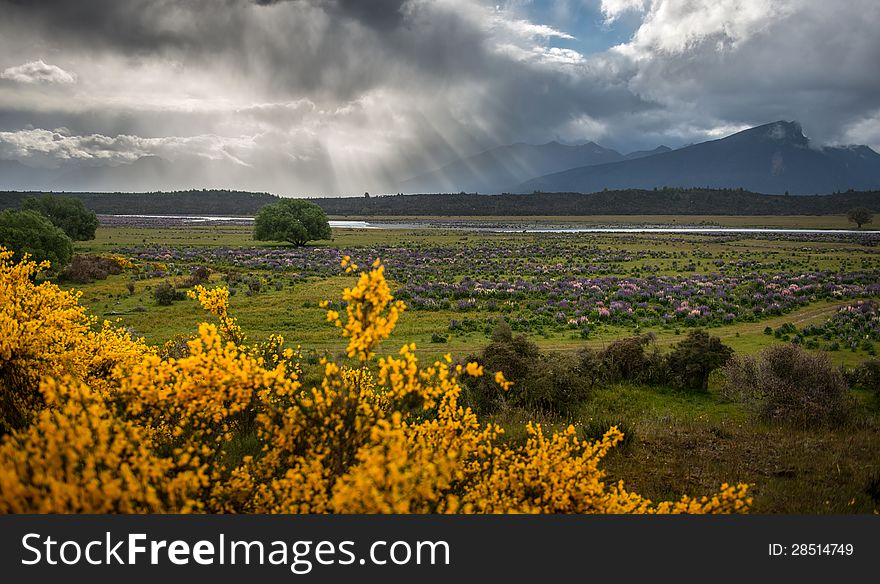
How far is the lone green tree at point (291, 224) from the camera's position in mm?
84125

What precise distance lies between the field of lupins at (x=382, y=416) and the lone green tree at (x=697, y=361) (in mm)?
608

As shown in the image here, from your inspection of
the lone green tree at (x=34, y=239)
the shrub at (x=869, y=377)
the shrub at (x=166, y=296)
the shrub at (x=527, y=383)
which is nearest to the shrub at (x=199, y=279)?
the shrub at (x=166, y=296)

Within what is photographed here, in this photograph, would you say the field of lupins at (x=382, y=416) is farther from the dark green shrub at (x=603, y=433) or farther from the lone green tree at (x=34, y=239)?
the lone green tree at (x=34, y=239)

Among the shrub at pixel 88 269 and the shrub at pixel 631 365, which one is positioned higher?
the shrub at pixel 88 269

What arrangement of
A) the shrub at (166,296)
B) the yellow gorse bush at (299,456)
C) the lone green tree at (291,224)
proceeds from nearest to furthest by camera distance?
1. the yellow gorse bush at (299,456)
2. the shrub at (166,296)
3. the lone green tree at (291,224)

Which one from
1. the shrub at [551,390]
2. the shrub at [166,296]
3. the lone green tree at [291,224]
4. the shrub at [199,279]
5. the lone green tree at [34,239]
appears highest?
the lone green tree at [291,224]

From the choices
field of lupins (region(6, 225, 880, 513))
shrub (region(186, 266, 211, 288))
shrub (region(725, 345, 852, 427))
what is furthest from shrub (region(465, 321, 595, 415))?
shrub (region(186, 266, 211, 288))

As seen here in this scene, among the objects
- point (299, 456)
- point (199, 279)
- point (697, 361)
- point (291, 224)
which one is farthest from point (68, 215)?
point (299, 456)

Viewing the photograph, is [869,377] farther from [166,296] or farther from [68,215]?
[68,215]

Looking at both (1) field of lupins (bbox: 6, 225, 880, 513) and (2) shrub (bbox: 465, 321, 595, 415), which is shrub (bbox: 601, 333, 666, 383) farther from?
(2) shrub (bbox: 465, 321, 595, 415)

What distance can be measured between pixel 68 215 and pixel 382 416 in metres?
96.6

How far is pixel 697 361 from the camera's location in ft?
55.4

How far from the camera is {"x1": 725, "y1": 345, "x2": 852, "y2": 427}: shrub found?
13.1 meters

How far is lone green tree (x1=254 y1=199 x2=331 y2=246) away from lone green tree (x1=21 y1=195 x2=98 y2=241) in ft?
89.1
